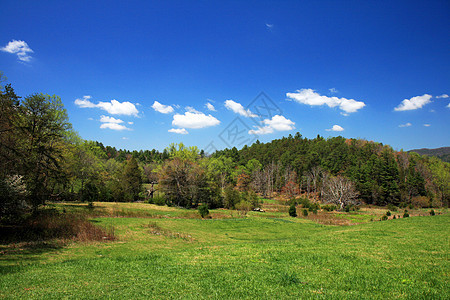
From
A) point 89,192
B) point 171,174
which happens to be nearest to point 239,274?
point 171,174

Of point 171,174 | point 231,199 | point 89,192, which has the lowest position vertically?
point 231,199

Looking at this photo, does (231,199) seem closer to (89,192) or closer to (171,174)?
(171,174)

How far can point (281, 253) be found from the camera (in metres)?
10.9

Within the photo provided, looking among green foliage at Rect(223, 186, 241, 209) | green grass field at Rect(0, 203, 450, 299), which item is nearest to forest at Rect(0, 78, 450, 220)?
green foliage at Rect(223, 186, 241, 209)

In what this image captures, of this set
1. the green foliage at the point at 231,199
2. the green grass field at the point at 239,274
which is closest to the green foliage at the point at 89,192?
the green foliage at the point at 231,199

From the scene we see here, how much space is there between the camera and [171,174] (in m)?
50.6

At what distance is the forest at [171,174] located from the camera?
20.5 m

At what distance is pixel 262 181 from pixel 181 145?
54.1 meters

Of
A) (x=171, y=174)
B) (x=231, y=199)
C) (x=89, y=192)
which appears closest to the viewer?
(x=89, y=192)

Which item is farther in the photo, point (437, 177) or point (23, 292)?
point (437, 177)

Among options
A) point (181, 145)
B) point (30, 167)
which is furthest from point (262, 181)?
point (30, 167)

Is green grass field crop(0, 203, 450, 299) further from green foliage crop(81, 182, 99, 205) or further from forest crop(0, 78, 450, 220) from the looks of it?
green foliage crop(81, 182, 99, 205)

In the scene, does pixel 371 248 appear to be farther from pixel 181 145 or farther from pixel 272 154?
pixel 272 154

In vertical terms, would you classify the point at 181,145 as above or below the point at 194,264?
above
